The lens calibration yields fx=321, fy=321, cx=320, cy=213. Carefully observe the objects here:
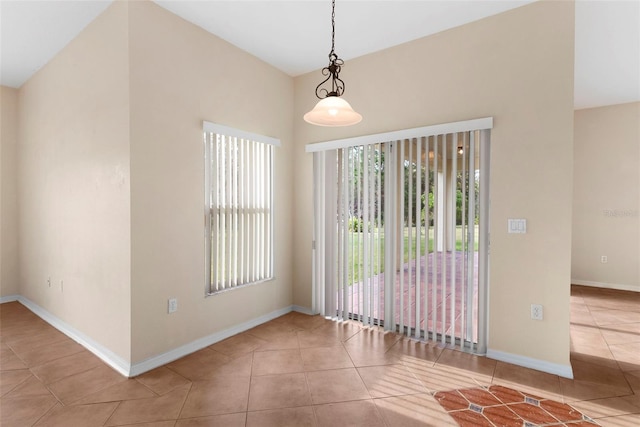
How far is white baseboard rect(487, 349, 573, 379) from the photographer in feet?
8.05

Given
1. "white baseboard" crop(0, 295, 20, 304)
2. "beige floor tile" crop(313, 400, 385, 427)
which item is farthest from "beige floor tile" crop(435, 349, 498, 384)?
"white baseboard" crop(0, 295, 20, 304)

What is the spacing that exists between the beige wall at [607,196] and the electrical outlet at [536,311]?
390 centimetres

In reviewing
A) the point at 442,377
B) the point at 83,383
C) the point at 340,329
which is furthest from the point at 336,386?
the point at 83,383

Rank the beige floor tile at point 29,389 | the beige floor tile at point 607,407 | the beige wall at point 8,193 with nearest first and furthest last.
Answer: the beige floor tile at point 607,407
the beige floor tile at point 29,389
the beige wall at point 8,193

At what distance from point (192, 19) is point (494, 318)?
3.71 m

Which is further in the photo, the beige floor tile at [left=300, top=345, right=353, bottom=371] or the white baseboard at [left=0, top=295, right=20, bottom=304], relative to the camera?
the white baseboard at [left=0, top=295, right=20, bottom=304]

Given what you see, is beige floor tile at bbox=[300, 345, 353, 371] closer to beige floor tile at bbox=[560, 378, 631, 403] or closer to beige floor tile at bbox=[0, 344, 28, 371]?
beige floor tile at bbox=[560, 378, 631, 403]

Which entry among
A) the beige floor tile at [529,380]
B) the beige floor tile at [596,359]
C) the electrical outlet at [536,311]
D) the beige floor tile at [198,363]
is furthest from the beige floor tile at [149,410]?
the beige floor tile at [596,359]

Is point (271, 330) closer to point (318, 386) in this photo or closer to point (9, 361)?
point (318, 386)

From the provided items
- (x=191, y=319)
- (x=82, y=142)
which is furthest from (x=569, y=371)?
(x=82, y=142)

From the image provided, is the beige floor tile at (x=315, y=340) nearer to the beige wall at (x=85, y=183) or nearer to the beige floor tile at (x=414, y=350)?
the beige floor tile at (x=414, y=350)

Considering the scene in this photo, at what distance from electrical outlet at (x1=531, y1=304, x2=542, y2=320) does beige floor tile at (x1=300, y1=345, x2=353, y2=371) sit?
5.01 ft

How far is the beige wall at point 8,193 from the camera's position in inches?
173

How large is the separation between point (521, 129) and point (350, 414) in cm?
250
